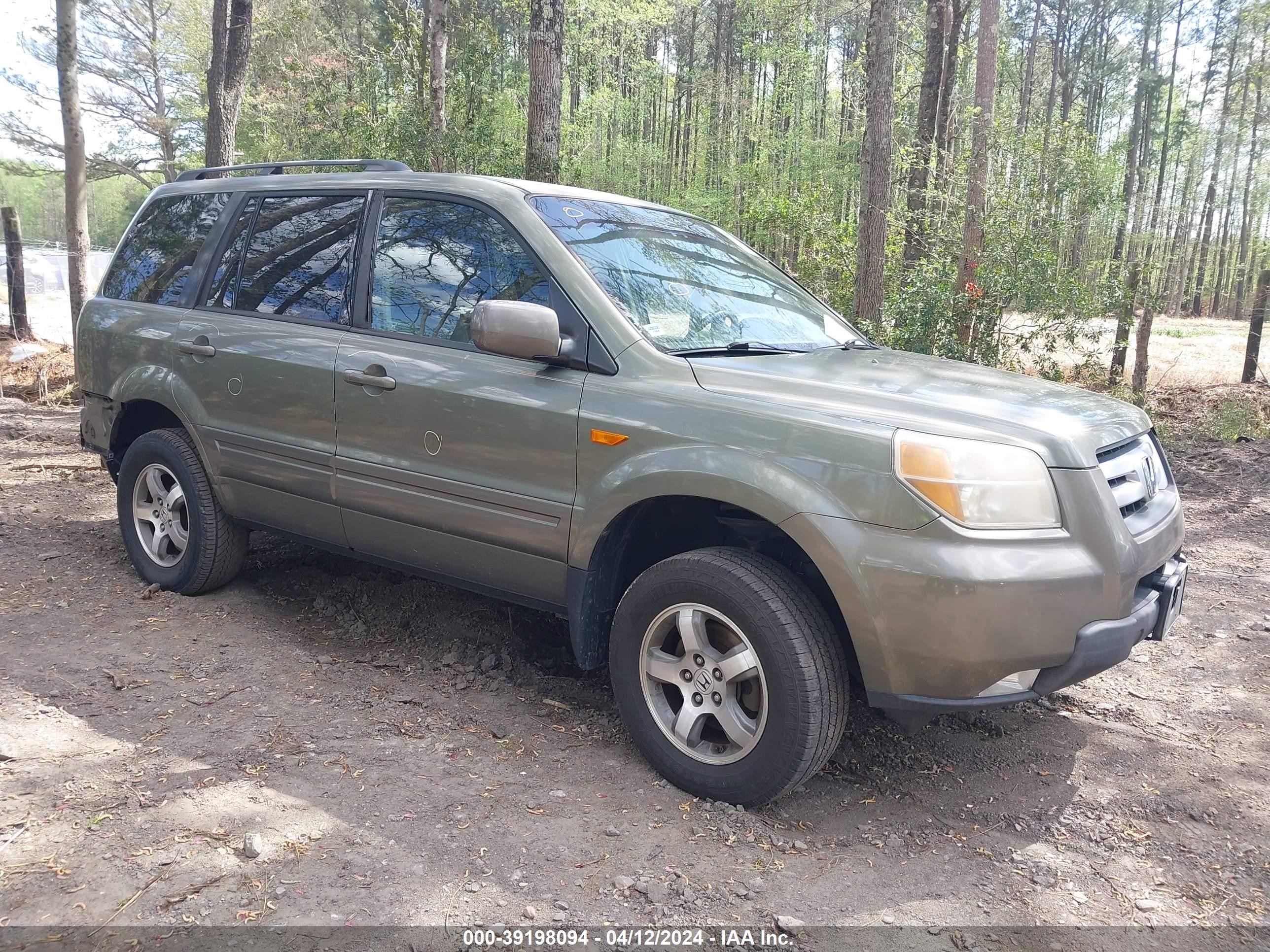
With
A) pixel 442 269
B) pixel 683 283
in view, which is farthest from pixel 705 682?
pixel 442 269

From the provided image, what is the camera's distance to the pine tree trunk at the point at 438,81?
12.1 meters

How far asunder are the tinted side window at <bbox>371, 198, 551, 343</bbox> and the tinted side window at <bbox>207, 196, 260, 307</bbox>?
936 millimetres

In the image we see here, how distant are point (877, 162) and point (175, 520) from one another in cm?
742

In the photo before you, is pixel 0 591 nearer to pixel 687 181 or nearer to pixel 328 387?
pixel 328 387

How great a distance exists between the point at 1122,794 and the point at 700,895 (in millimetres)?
1623

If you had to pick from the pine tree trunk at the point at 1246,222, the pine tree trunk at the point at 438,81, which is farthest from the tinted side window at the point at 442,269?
the pine tree trunk at the point at 1246,222

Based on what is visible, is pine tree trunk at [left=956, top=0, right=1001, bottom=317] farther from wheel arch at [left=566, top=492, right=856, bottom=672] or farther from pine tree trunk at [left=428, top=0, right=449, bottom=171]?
pine tree trunk at [left=428, top=0, right=449, bottom=171]

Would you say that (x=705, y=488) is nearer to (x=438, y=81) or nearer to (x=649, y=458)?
(x=649, y=458)

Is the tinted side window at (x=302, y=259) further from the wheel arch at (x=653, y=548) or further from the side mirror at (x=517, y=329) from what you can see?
the wheel arch at (x=653, y=548)

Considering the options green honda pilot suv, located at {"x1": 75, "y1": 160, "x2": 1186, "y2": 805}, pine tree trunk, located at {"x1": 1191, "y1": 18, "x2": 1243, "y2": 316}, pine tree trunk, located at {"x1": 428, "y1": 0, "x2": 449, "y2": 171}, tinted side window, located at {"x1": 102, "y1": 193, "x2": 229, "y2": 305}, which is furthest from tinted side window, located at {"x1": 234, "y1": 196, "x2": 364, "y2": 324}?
pine tree trunk, located at {"x1": 1191, "y1": 18, "x2": 1243, "y2": 316}

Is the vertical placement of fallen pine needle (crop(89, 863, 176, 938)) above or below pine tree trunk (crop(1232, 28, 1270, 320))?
below

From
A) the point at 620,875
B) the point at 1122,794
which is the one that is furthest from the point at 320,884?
the point at 1122,794

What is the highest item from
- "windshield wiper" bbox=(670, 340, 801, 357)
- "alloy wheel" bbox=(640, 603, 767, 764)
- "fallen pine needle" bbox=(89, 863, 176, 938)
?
"windshield wiper" bbox=(670, 340, 801, 357)

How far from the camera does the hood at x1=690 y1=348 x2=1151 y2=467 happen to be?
8.89 feet
